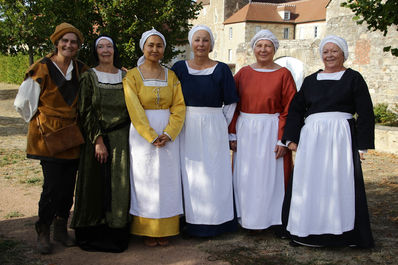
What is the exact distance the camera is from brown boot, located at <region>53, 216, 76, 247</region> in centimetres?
405

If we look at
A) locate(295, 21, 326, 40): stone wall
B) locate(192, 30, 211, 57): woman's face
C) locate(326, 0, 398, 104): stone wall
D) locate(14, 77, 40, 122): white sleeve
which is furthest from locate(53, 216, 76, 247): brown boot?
locate(295, 21, 326, 40): stone wall

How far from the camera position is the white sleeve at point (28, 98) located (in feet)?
12.0

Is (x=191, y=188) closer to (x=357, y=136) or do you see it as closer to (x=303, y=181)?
(x=303, y=181)

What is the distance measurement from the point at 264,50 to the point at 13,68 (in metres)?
24.5

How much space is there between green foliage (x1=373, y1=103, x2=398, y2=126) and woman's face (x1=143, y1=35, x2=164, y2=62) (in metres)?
9.80

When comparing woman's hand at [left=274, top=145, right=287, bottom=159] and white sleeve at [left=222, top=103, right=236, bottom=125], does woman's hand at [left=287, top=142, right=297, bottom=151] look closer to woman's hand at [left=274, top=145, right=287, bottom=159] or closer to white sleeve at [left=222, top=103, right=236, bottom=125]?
woman's hand at [left=274, top=145, right=287, bottom=159]

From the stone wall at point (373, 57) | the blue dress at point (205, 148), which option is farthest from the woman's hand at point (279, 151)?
the stone wall at point (373, 57)

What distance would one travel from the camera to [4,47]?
17312 mm

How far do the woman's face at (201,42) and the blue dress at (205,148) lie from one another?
20cm

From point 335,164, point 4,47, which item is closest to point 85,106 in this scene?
point 335,164

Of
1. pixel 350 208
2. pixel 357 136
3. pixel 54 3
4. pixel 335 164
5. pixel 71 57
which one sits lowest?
pixel 350 208

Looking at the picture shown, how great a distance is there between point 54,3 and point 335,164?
31.9 feet

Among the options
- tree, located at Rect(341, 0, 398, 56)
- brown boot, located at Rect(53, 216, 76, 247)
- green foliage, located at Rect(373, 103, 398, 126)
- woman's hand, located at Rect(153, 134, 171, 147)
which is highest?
tree, located at Rect(341, 0, 398, 56)

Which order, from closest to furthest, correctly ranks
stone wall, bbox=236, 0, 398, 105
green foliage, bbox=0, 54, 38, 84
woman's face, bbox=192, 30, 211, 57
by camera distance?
1. woman's face, bbox=192, 30, 211, 57
2. stone wall, bbox=236, 0, 398, 105
3. green foliage, bbox=0, 54, 38, 84
